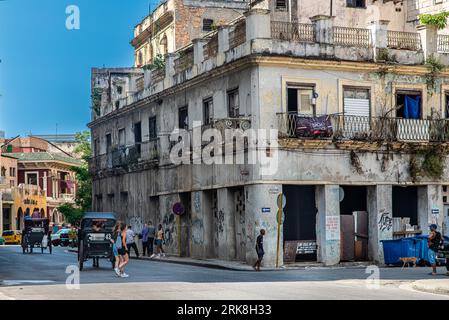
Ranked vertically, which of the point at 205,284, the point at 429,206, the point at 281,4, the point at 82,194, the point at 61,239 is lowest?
the point at 61,239

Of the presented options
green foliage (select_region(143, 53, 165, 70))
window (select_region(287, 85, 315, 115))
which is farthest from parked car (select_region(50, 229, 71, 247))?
window (select_region(287, 85, 315, 115))

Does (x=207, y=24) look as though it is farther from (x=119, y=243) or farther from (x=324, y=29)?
(x=119, y=243)

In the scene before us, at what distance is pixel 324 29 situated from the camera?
1416 inches

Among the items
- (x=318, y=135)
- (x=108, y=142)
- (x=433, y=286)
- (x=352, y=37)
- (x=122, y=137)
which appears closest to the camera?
(x=433, y=286)

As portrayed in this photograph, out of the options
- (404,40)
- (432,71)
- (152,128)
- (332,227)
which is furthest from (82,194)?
(432,71)

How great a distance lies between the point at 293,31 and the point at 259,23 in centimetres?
187

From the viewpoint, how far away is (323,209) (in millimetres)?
35594

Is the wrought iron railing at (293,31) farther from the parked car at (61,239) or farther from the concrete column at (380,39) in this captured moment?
the parked car at (61,239)

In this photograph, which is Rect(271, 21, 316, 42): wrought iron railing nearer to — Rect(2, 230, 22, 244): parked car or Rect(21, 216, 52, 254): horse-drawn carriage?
Rect(21, 216, 52, 254): horse-drawn carriage

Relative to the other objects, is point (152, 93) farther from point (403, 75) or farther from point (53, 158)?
point (53, 158)

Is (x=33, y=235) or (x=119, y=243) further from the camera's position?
(x=33, y=235)

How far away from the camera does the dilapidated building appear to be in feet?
114

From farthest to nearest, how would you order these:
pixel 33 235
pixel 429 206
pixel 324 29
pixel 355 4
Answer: pixel 33 235, pixel 355 4, pixel 429 206, pixel 324 29

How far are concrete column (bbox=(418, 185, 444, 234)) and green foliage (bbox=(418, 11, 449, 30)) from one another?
677 cm
